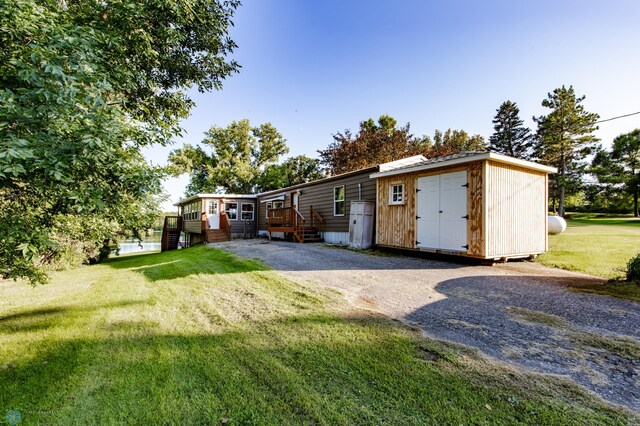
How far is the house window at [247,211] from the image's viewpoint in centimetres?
1925

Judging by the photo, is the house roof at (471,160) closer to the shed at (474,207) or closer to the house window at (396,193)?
the shed at (474,207)

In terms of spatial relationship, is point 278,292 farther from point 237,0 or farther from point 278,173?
point 278,173

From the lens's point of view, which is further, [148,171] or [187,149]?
[187,149]

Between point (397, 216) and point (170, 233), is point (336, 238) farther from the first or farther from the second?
point (170, 233)

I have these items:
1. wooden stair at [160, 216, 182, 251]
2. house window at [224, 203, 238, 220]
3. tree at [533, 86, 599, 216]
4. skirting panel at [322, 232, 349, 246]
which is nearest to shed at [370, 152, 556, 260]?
skirting panel at [322, 232, 349, 246]

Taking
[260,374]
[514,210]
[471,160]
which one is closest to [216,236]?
[471,160]

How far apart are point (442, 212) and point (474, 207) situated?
856mm

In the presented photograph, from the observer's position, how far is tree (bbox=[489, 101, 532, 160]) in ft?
99.9

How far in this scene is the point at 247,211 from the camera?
63.6 feet

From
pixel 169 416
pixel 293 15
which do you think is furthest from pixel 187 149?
pixel 169 416

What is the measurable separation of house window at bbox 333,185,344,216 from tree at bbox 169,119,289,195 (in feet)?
59.5

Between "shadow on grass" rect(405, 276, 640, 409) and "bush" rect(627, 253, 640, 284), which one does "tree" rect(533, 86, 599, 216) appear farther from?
"shadow on grass" rect(405, 276, 640, 409)

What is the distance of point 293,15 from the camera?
9305mm

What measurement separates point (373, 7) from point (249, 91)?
7519mm
